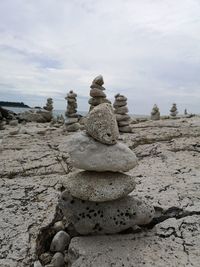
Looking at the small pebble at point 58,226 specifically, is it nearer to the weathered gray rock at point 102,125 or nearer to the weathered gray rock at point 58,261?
the weathered gray rock at point 58,261

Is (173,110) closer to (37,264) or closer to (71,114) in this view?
(71,114)

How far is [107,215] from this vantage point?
157 inches

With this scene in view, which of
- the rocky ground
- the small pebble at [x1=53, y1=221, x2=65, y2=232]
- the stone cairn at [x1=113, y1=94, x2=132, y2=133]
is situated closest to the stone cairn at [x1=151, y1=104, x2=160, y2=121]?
the stone cairn at [x1=113, y1=94, x2=132, y2=133]

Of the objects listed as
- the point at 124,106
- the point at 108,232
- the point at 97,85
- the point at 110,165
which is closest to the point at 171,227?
the point at 108,232

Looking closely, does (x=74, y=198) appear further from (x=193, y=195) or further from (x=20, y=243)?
(x=193, y=195)

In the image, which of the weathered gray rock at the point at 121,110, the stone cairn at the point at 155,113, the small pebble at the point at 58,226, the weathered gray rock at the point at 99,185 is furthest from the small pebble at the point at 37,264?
the stone cairn at the point at 155,113

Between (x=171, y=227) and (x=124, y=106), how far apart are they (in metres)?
6.39

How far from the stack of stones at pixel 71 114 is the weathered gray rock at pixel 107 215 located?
7.72 meters

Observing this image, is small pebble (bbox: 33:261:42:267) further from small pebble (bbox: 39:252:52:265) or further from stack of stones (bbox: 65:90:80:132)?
stack of stones (bbox: 65:90:80:132)

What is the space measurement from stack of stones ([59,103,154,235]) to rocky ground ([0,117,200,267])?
7.7 inches

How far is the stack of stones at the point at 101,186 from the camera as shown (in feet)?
13.0

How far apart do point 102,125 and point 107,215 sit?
1119mm

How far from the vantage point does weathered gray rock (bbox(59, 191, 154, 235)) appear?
3.97m

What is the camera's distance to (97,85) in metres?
7.75
